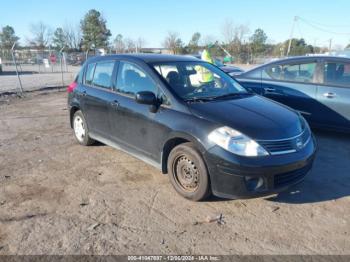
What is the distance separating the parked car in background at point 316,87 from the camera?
575cm

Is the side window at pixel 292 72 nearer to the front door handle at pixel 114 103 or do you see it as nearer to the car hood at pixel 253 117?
the car hood at pixel 253 117

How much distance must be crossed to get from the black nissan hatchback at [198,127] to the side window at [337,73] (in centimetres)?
227

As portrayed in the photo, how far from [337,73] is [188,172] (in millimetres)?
3947

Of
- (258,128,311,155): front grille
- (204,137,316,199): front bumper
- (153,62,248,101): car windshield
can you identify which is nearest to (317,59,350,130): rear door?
(153,62,248,101): car windshield

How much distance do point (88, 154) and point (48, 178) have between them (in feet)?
3.43

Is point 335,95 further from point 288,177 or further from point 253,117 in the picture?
point 288,177

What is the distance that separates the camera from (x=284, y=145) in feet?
11.1


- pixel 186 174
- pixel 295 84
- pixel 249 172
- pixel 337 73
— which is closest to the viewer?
pixel 249 172

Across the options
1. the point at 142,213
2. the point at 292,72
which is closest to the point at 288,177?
the point at 142,213

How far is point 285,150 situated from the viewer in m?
3.38

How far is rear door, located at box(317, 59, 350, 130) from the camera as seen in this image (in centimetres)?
569

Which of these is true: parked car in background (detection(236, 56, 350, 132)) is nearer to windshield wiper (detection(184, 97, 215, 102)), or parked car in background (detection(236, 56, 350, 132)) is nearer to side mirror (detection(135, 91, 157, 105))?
windshield wiper (detection(184, 97, 215, 102))

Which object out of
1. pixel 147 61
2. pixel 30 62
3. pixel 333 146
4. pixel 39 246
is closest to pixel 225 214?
pixel 39 246

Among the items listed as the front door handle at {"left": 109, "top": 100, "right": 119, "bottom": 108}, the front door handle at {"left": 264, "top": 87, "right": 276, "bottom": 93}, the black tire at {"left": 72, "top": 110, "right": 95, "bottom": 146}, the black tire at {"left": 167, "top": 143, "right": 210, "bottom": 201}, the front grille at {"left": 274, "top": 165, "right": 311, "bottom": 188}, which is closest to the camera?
the front grille at {"left": 274, "top": 165, "right": 311, "bottom": 188}
